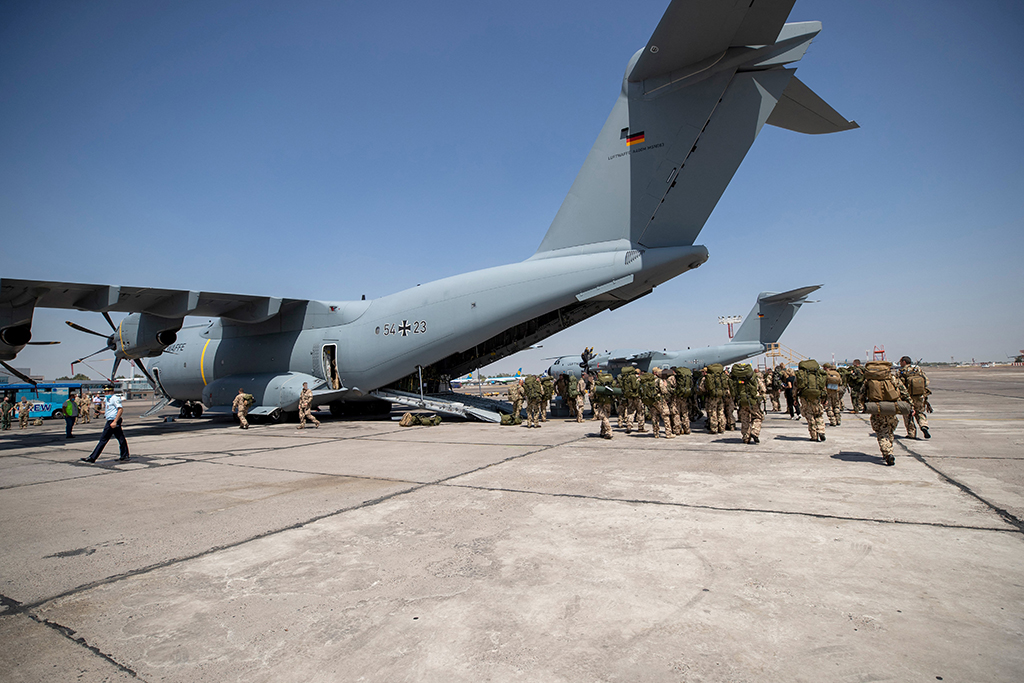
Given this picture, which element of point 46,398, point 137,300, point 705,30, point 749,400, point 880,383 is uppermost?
point 705,30

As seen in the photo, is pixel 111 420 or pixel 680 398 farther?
pixel 680 398

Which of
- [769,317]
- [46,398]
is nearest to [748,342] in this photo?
[769,317]

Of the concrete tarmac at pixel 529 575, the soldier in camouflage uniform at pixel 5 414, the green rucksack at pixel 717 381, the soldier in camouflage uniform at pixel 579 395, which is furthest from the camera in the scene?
the soldier in camouflage uniform at pixel 5 414

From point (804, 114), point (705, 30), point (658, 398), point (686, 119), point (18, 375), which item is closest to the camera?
point (705, 30)

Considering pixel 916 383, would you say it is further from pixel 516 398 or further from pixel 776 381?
pixel 516 398

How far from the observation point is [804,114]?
953cm

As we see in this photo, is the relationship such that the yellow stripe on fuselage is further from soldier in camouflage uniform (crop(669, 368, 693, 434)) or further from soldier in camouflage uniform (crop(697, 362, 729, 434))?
soldier in camouflage uniform (crop(697, 362, 729, 434))

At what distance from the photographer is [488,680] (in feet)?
7.13

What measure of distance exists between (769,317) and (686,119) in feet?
58.3

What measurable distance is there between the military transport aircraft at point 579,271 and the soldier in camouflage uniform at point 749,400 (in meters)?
2.58

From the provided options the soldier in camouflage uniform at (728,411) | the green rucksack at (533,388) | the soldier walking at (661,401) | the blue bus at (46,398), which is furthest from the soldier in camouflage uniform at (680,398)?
the blue bus at (46,398)

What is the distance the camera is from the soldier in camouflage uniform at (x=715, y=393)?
10.2 metres

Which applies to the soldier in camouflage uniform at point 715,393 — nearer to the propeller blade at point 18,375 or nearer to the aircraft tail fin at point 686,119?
the aircraft tail fin at point 686,119

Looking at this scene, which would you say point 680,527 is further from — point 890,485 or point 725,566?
point 890,485
